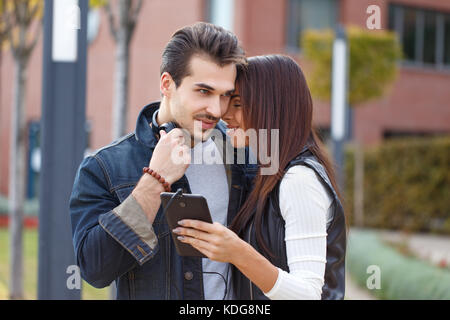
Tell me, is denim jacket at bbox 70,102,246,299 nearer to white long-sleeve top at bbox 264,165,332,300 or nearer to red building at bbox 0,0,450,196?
white long-sleeve top at bbox 264,165,332,300

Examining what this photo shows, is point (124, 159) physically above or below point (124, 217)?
above

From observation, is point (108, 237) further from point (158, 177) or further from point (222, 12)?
point (222, 12)

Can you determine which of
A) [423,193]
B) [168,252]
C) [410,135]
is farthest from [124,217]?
[410,135]

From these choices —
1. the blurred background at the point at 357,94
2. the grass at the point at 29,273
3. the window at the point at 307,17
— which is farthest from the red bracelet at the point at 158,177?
the window at the point at 307,17

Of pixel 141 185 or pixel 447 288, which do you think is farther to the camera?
pixel 447 288

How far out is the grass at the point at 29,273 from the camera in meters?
5.16

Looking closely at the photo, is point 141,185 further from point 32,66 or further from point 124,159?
point 32,66

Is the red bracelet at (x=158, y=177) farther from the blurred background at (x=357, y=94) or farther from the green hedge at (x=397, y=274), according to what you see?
the blurred background at (x=357, y=94)

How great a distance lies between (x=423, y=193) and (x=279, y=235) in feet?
35.0

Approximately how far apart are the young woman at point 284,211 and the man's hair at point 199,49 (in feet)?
0.25

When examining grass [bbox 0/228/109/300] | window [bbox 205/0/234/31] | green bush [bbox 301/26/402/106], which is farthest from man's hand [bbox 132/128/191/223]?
window [bbox 205/0/234/31]
